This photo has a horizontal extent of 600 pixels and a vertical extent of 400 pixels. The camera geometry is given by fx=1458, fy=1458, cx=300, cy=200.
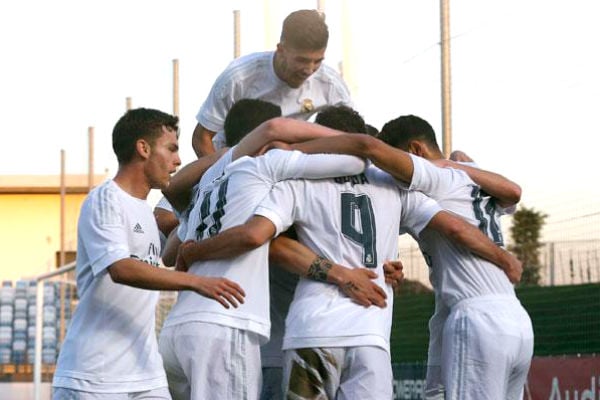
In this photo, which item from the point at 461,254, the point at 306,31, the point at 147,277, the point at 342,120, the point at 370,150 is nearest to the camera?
the point at 147,277

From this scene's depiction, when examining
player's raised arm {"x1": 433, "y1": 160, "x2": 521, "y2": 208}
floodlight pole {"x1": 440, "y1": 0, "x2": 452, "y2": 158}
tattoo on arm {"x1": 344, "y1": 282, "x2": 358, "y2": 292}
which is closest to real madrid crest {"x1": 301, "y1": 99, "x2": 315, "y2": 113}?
player's raised arm {"x1": 433, "y1": 160, "x2": 521, "y2": 208}

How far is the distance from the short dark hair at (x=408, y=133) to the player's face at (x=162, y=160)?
109cm

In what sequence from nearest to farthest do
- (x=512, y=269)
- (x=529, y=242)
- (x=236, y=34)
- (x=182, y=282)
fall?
(x=182, y=282)
(x=512, y=269)
(x=529, y=242)
(x=236, y=34)

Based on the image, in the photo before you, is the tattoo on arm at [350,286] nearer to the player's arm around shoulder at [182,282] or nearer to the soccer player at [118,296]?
the player's arm around shoulder at [182,282]

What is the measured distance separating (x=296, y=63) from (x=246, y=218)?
4.63 feet

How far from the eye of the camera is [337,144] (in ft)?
20.0

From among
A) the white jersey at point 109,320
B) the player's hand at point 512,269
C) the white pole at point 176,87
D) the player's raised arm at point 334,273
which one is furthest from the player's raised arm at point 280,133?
the white pole at point 176,87

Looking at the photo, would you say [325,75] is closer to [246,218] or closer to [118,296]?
[246,218]

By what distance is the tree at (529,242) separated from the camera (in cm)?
1372

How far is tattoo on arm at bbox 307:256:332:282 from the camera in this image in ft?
19.6

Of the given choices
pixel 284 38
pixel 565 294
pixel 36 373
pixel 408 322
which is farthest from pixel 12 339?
pixel 284 38

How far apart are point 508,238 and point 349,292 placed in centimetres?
906

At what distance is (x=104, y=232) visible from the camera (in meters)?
6.04

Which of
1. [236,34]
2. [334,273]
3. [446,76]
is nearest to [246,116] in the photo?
[334,273]
